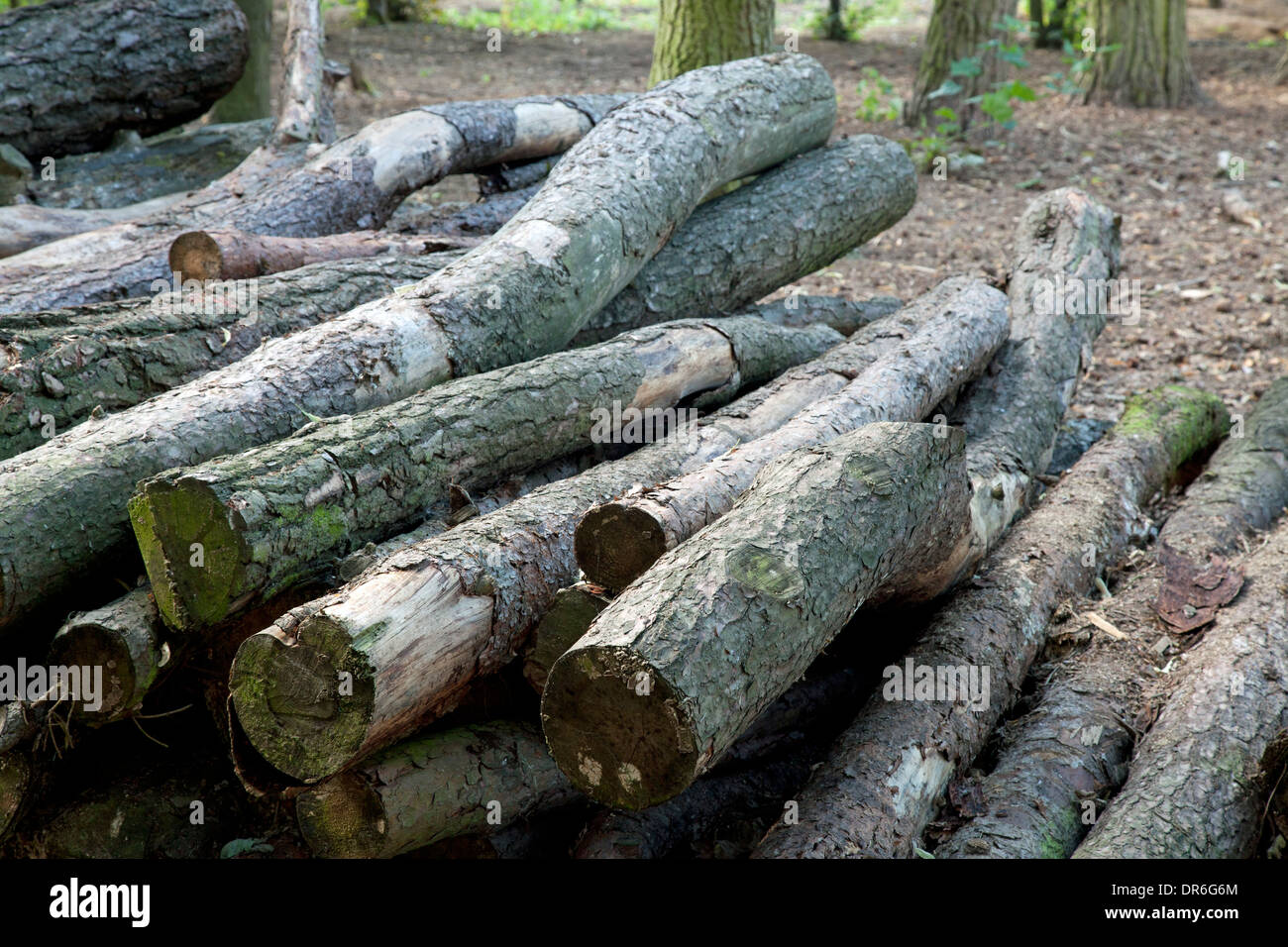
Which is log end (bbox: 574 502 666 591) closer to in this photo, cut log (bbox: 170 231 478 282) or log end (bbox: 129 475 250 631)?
log end (bbox: 129 475 250 631)

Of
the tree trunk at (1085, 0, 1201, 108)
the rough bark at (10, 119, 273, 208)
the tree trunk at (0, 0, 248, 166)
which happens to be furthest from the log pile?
the tree trunk at (1085, 0, 1201, 108)

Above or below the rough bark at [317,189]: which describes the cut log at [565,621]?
below

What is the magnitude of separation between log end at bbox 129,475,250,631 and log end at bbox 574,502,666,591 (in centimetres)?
88

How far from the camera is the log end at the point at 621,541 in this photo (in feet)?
8.97

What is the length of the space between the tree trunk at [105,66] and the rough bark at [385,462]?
444 centimetres

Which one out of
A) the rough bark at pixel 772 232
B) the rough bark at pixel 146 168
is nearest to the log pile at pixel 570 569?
the rough bark at pixel 772 232

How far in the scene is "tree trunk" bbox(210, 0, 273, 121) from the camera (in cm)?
888

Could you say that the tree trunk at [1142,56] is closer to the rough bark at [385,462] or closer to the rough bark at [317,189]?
the rough bark at [317,189]

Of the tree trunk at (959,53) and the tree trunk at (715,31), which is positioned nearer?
the tree trunk at (715,31)

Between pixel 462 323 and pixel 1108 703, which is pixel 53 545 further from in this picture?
pixel 1108 703

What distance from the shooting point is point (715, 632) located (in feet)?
7.41

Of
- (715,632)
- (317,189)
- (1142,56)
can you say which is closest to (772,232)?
(317,189)

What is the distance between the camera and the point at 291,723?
2.44 m

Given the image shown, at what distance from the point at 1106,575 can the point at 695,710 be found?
2.54 meters
